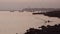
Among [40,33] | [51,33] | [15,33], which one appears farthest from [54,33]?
[15,33]

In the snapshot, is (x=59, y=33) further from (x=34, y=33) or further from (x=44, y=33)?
(x=34, y=33)

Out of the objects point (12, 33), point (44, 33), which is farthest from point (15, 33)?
point (44, 33)

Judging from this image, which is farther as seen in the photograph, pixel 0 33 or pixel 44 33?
pixel 0 33

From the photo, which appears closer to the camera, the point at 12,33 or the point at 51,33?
the point at 51,33

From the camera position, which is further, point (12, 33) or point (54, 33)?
point (12, 33)

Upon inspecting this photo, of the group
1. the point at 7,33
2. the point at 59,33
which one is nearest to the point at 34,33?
the point at 59,33

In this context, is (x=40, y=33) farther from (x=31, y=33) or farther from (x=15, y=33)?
(x=15, y=33)

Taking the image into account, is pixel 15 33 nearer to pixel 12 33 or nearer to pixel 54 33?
pixel 12 33
